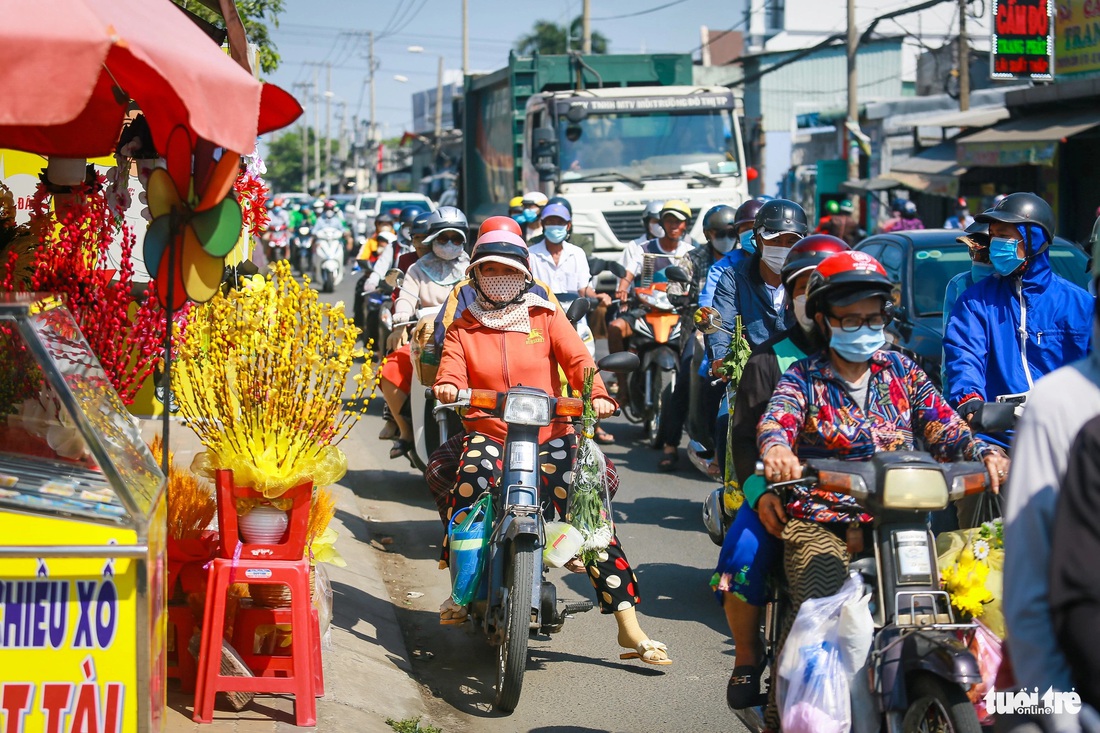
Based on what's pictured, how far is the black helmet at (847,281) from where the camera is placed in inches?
152

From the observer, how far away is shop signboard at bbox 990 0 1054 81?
18.4m

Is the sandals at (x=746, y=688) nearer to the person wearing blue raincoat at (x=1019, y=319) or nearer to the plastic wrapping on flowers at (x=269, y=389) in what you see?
the plastic wrapping on flowers at (x=269, y=389)

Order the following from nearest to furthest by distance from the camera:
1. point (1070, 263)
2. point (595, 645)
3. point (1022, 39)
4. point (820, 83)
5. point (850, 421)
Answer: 1. point (850, 421)
2. point (595, 645)
3. point (1070, 263)
4. point (1022, 39)
5. point (820, 83)

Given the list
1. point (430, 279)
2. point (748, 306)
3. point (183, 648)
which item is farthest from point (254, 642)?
point (430, 279)

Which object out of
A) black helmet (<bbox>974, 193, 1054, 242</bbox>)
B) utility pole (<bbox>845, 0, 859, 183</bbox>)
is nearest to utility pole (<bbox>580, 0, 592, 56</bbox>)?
utility pole (<bbox>845, 0, 859, 183</bbox>)

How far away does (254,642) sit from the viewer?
4887 millimetres

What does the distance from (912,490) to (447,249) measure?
19.8ft

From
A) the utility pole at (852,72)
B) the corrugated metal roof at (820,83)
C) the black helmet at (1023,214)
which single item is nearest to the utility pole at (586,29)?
the utility pole at (852,72)

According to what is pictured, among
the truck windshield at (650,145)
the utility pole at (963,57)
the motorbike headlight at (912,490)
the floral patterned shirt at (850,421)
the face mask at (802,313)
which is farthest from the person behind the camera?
the utility pole at (963,57)

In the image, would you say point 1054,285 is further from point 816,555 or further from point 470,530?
point 470,530

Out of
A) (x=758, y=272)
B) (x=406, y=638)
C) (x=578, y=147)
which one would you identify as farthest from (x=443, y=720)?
(x=578, y=147)

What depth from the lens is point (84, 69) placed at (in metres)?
3.37

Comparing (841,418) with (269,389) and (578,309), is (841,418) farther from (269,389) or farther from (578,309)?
(578,309)

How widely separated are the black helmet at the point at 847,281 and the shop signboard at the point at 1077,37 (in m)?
15.8
